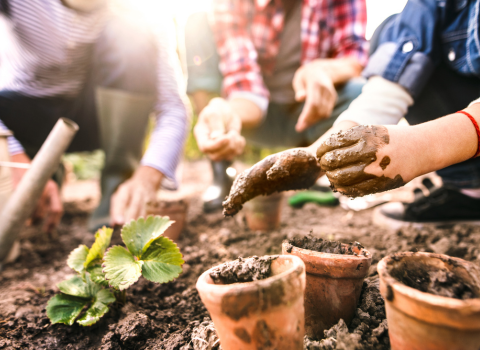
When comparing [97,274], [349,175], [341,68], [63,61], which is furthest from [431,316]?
[63,61]

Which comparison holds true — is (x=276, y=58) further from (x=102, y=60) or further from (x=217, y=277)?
(x=217, y=277)

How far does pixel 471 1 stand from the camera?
130 cm

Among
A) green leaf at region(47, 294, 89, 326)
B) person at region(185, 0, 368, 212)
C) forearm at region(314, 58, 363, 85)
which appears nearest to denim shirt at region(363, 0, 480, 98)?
person at region(185, 0, 368, 212)

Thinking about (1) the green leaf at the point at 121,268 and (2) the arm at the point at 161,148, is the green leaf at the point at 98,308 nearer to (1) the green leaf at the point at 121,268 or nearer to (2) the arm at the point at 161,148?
(1) the green leaf at the point at 121,268

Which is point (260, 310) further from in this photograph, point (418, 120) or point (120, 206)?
point (418, 120)

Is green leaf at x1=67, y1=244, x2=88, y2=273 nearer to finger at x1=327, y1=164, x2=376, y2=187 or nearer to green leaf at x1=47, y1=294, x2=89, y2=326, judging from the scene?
green leaf at x1=47, y1=294, x2=89, y2=326

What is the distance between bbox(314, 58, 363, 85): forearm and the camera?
192 centimetres

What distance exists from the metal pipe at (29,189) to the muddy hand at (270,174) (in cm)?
97

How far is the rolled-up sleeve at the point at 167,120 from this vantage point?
79.4 inches

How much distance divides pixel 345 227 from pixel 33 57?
8.07 feet

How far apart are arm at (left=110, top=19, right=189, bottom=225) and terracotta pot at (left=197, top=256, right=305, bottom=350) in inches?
A: 47.7

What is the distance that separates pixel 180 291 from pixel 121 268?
334 millimetres

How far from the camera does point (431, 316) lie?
0.58 metres

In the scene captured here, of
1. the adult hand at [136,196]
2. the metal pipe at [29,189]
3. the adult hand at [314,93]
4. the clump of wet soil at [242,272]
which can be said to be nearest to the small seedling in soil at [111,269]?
the clump of wet soil at [242,272]
